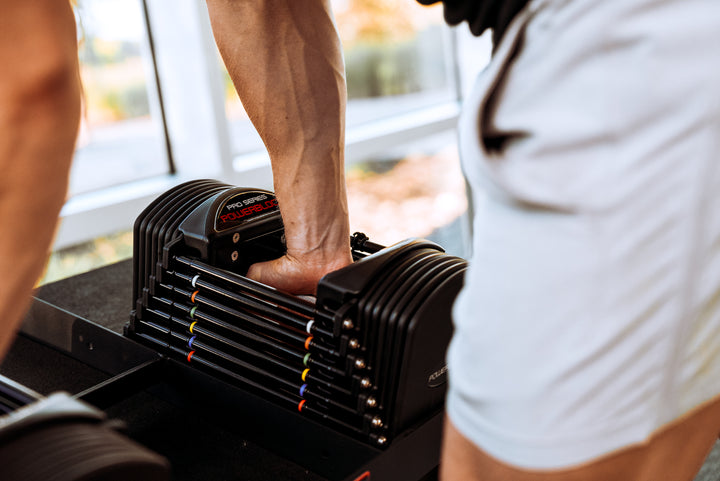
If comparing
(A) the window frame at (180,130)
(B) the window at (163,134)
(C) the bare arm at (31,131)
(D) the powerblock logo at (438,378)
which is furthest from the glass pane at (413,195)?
(C) the bare arm at (31,131)

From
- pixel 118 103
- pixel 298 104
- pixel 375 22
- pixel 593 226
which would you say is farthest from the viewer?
pixel 375 22

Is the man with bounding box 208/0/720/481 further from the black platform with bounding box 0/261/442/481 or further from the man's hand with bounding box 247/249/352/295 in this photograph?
the man's hand with bounding box 247/249/352/295

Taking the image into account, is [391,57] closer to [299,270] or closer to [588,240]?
[299,270]

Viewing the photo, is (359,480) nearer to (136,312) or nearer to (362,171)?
(136,312)

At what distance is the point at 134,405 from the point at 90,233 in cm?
191

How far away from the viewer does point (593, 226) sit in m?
0.62

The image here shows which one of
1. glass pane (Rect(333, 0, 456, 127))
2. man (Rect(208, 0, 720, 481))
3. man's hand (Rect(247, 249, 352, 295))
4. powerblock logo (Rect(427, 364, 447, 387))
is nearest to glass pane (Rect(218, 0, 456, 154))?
glass pane (Rect(333, 0, 456, 127))

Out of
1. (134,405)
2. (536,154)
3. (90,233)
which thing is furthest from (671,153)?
(90,233)

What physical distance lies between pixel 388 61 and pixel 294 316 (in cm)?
344

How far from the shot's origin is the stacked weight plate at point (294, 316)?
1182mm

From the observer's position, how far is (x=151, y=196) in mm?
3342

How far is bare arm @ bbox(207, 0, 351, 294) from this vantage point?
1378 mm

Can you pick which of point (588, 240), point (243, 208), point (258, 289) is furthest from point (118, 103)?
point (588, 240)

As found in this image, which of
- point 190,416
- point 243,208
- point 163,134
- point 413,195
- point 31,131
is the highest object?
point 31,131
